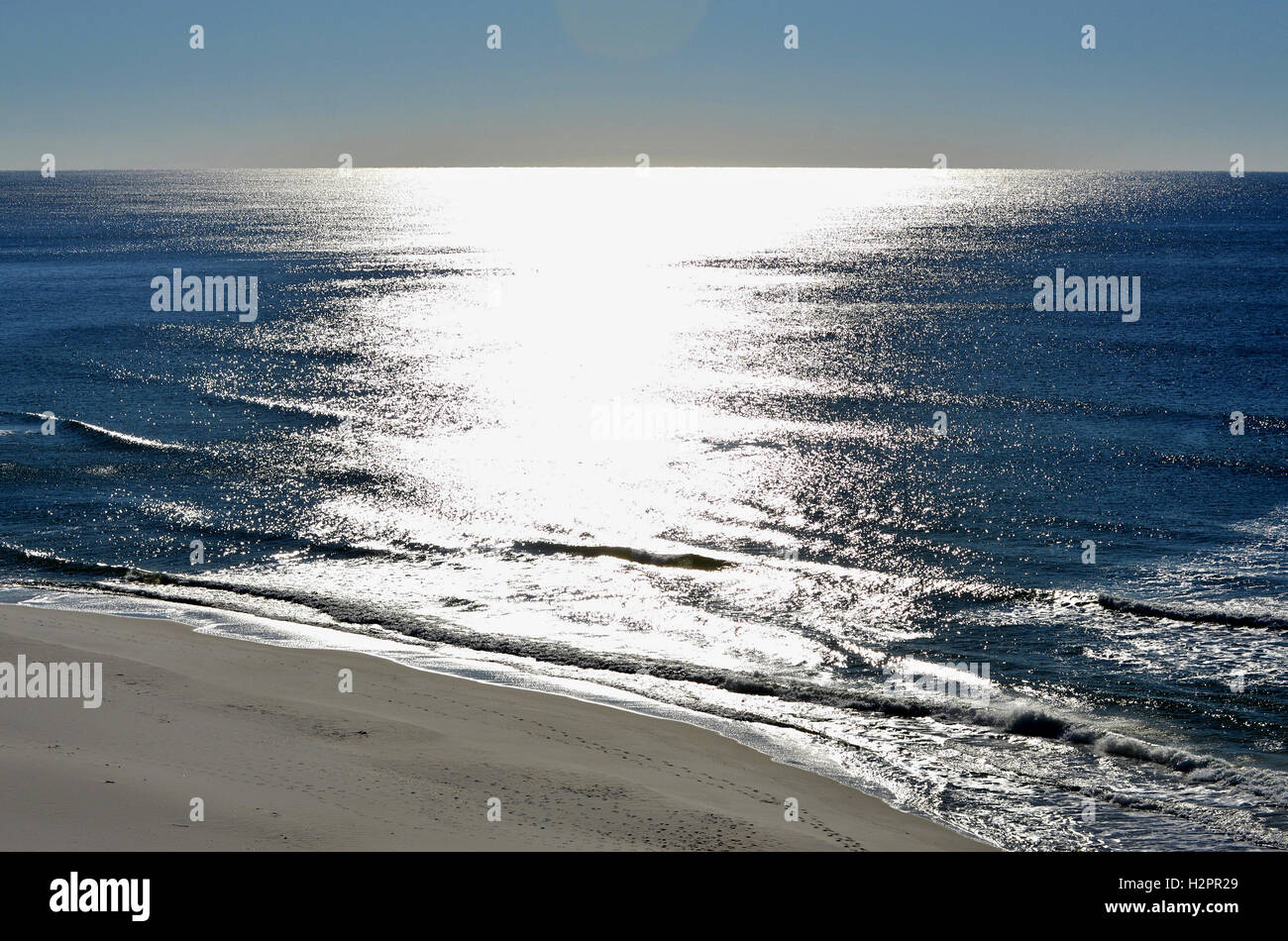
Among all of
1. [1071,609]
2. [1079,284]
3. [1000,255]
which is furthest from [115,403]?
[1000,255]

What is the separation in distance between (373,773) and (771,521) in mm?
13295

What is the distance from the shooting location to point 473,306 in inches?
2596

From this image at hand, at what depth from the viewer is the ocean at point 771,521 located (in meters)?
13.9

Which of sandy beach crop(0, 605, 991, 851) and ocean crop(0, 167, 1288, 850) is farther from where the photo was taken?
ocean crop(0, 167, 1288, 850)

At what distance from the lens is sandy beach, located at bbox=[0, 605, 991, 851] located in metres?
9.59

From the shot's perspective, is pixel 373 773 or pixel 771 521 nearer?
pixel 373 773

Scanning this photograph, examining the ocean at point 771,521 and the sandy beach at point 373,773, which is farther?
the ocean at point 771,521

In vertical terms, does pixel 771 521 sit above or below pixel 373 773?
above

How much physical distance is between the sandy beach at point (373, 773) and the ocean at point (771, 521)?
1.06 metres

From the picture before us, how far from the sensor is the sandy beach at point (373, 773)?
9594 millimetres

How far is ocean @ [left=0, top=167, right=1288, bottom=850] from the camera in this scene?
13859 millimetres

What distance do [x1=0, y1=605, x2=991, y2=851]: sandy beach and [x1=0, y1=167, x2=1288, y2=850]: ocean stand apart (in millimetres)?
1064

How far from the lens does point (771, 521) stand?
22.8 metres
